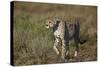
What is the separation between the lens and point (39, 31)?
6.84 ft

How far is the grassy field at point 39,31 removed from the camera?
2.00 meters

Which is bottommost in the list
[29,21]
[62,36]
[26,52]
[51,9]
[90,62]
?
[90,62]

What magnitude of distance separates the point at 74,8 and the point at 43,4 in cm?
37

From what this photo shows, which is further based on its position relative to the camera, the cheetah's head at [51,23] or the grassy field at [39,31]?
the cheetah's head at [51,23]

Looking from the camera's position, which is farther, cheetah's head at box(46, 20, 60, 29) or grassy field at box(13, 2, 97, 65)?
cheetah's head at box(46, 20, 60, 29)

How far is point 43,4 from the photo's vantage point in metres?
2.10

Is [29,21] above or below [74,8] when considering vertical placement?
below

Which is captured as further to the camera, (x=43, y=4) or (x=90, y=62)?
(x=90, y=62)

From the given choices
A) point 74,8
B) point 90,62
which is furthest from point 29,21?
point 90,62

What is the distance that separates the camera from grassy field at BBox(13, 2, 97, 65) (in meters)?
2.00

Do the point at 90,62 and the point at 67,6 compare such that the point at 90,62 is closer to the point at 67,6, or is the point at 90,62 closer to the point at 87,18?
the point at 87,18
